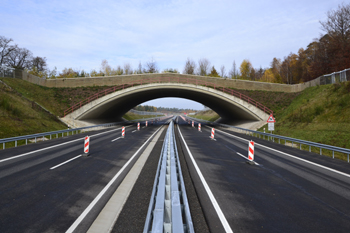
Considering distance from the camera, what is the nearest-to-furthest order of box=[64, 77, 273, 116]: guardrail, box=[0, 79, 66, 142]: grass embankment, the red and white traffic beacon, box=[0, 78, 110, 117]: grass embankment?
the red and white traffic beacon
box=[0, 79, 66, 142]: grass embankment
box=[0, 78, 110, 117]: grass embankment
box=[64, 77, 273, 116]: guardrail

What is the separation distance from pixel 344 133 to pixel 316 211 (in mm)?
12889

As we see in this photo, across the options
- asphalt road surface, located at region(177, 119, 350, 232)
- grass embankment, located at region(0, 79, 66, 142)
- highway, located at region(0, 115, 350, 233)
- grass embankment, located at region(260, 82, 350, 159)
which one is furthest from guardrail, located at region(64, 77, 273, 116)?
asphalt road surface, located at region(177, 119, 350, 232)

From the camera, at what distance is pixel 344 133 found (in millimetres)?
13984

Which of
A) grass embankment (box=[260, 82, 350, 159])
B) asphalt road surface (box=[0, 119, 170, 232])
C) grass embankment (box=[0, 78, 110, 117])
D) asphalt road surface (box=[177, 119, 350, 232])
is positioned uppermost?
grass embankment (box=[0, 78, 110, 117])

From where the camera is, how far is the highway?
4121 mm

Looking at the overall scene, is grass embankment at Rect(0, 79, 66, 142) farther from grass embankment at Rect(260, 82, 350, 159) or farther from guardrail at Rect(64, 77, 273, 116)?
grass embankment at Rect(260, 82, 350, 159)

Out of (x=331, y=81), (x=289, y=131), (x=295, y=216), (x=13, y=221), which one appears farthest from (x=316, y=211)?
(x=331, y=81)

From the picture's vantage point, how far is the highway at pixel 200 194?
13.5ft

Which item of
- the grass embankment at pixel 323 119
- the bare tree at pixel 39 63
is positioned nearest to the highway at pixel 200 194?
the grass embankment at pixel 323 119

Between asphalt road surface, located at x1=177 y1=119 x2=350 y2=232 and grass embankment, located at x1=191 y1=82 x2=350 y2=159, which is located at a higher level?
grass embankment, located at x1=191 y1=82 x2=350 y2=159

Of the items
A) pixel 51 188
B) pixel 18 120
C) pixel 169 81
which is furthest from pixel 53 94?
pixel 51 188

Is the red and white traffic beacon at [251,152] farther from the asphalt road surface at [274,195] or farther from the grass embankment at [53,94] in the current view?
the grass embankment at [53,94]

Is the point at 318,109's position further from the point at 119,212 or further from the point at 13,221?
the point at 13,221

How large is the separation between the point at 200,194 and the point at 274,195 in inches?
89.4
